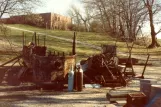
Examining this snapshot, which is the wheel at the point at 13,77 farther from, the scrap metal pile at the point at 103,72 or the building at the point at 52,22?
the building at the point at 52,22

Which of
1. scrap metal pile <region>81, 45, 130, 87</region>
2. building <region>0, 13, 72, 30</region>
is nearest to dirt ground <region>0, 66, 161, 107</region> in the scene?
scrap metal pile <region>81, 45, 130, 87</region>

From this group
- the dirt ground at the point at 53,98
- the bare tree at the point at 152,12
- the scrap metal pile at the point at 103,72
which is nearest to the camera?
the dirt ground at the point at 53,98

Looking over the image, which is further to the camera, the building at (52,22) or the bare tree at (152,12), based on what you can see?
the building at (52,22)

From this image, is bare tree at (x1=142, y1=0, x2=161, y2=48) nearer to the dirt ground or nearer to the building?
the building

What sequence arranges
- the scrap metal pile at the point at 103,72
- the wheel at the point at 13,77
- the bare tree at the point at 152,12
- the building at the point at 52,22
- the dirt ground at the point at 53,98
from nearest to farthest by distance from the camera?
the dirt ground at the point at 53,98 → the wheel at the point at 13,77 → the scrap metal pile at the point at 103,72 → the bare tree at the point at 152,12 → the building at the point at 52,22

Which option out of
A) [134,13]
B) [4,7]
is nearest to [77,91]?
[4,7]

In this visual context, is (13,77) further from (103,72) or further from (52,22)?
(52,22)

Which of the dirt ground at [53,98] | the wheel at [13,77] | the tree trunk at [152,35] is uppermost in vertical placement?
the tree trunk at [152,35]

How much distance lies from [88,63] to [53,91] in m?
3.29

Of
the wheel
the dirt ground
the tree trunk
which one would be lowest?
the dirt ground

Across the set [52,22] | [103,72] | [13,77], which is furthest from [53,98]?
[52,22]

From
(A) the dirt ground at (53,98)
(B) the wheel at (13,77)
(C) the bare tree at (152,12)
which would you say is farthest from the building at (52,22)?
(A) the dirt ground at (53,98)

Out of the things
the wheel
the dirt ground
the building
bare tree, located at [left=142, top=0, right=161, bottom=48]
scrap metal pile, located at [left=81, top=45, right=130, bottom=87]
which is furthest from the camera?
the building

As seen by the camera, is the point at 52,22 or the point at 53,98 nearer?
the point at 53,98
